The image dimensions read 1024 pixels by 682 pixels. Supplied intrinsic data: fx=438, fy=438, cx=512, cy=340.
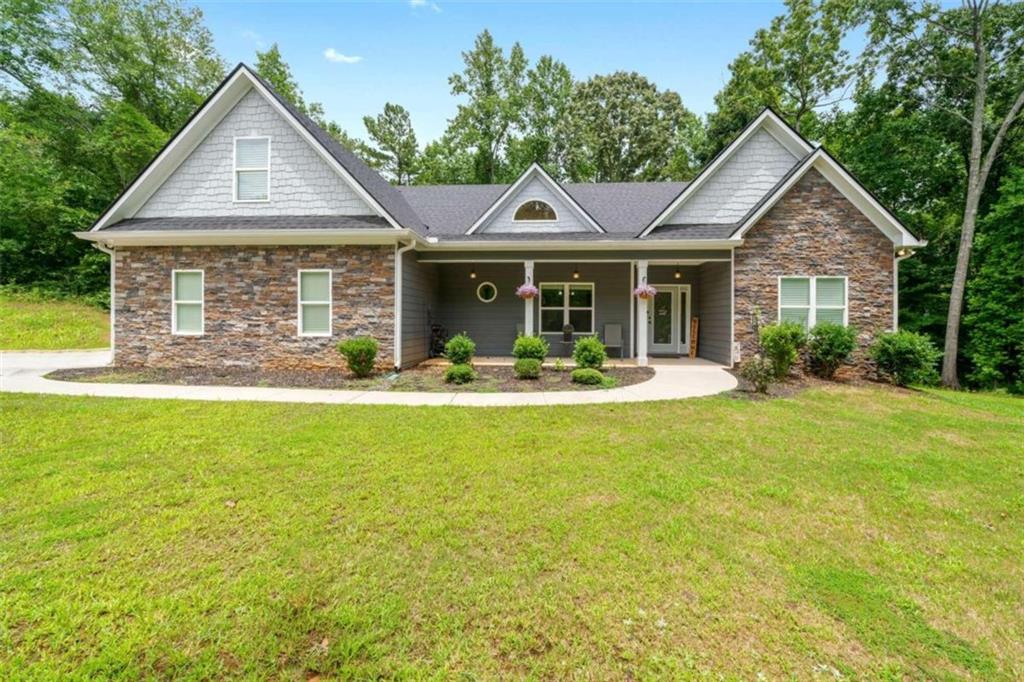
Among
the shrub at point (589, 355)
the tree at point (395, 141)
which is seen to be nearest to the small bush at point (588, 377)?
the shrub at point (589, 355)

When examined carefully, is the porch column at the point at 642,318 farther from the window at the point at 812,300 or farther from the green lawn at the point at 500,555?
the green lawn at the point at 500,555

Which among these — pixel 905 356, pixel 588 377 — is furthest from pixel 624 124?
pixel 588 377

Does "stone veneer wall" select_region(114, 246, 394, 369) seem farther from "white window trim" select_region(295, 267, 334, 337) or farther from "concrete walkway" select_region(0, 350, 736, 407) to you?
"concrete walkway" select_region(0, 350, 736, 407)

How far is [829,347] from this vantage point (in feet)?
32.6

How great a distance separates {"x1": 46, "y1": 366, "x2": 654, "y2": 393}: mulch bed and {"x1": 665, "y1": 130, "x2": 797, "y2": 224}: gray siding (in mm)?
4697

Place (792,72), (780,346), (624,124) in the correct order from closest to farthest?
(780,346), (792,72), (624,124)

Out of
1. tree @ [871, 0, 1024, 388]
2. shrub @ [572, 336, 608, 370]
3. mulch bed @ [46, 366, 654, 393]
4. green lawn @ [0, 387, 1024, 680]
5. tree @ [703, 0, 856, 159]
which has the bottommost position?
green lawn @ [0, 387, 1024, 680]

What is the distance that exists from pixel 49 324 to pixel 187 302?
11.1 m

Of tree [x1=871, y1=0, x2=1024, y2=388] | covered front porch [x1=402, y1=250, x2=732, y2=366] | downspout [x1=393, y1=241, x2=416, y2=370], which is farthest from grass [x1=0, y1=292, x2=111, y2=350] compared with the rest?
tree [x1=871, y1=0, x2=1024, y2=388]

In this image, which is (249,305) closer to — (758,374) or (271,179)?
(271,179)

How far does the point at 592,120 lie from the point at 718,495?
29888mm

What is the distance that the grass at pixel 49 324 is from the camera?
14.9m

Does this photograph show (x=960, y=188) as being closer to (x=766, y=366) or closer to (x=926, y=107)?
(x=926, y=107)

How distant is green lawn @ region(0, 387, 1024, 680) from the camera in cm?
212
